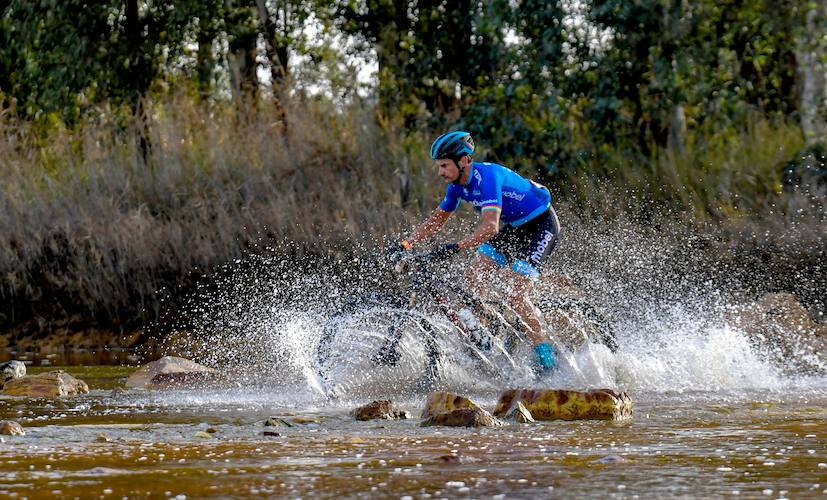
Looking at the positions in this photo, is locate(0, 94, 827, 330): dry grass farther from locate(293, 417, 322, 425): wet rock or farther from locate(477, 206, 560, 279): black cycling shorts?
locate(293, 417, 322, 425): wet rock

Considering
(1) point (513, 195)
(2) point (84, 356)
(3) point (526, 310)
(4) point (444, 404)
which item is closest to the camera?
(4) point (444, 404)

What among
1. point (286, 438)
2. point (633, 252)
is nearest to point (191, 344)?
point (633, 252)

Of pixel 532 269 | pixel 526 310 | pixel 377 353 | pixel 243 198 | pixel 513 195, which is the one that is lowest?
pixel 377 353

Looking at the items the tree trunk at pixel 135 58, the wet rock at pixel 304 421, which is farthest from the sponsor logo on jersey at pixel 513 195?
the tree trunk at pixel 135 58

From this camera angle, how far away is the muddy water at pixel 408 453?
5.77 metres

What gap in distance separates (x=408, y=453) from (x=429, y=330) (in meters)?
3.86

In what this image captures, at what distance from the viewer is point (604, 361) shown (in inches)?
436

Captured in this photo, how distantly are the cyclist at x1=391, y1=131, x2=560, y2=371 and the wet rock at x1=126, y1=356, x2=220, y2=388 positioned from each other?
2.11m

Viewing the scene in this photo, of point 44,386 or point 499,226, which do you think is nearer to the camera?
point 44,386

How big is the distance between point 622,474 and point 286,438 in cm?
219

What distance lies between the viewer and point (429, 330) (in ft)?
35.2

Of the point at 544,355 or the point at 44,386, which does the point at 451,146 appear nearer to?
the point at 544,355

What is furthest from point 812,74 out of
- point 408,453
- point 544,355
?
point 408,453

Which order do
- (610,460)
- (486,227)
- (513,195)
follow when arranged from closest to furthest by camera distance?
(610,460) < (486,227) < (513,195)
